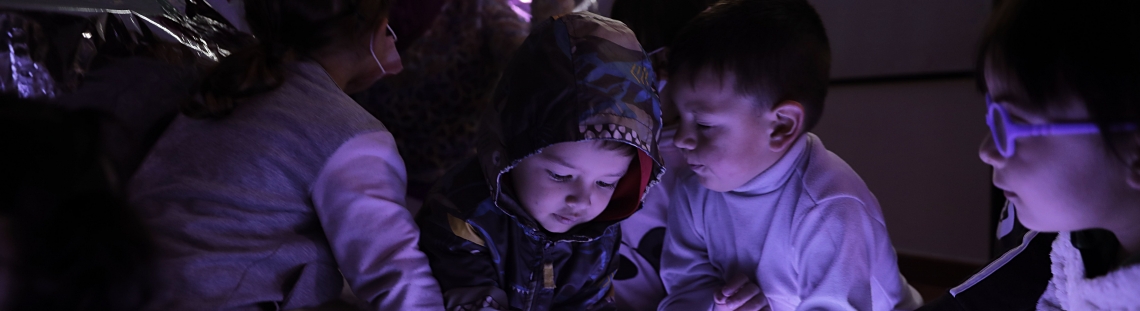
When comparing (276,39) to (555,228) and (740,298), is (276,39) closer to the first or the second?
(555,228)

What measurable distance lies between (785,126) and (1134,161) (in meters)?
0.51

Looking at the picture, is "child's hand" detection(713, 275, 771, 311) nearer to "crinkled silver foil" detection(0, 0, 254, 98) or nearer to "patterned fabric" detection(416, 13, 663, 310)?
"patterned fabric" detection(416, 13, 663, 310)

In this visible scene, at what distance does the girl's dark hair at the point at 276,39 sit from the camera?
3.29ft

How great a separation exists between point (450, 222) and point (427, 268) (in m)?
0.09

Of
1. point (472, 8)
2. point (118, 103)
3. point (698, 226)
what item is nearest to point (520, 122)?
point (698, 226)

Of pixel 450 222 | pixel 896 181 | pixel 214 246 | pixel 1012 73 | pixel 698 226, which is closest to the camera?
pixel 1012 73

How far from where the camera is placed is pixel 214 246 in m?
0.95

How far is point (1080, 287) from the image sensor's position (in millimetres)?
782

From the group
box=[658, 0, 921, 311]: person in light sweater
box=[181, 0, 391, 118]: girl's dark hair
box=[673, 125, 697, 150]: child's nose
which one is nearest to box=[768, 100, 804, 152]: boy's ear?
box=[658, 0, 921, 311]: person in light sweater

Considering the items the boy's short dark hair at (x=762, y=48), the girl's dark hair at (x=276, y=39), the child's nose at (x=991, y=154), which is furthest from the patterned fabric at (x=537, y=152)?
the child's nose at (x=991, y=154)

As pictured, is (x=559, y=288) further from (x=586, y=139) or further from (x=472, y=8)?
(x=472, y=8)

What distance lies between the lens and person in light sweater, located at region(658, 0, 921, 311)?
3.59 ft

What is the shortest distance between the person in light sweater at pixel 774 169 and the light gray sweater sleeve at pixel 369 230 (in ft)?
1.47

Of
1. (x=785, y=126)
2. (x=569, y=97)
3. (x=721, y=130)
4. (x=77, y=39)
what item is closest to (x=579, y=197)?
(x=569, y=97)
